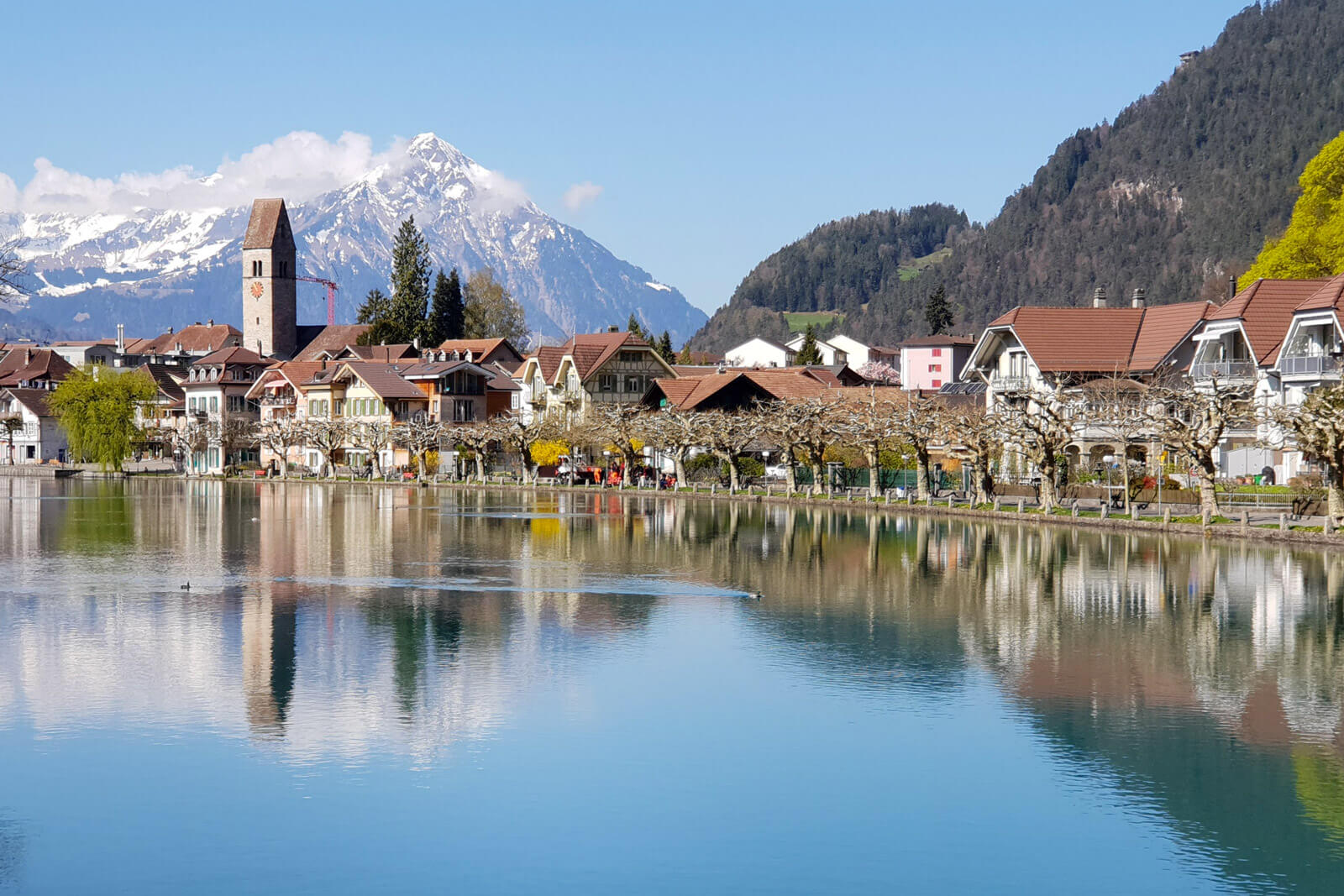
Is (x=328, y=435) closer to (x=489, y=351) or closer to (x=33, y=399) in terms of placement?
(x=489, y=351)

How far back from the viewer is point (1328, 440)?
45844 millimetres

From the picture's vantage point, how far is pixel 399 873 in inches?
603

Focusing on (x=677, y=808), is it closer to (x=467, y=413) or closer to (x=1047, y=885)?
(x=1047, y=885)

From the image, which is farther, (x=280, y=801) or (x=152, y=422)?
(x=152, y=422)

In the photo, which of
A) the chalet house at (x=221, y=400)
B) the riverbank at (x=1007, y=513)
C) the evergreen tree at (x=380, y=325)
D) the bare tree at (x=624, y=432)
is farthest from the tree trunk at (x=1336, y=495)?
the evergreen tree at (x=380, y=325)

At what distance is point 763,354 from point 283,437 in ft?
259

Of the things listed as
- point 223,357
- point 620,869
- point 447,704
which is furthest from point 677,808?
point 223,357

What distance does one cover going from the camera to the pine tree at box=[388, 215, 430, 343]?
142250 mm

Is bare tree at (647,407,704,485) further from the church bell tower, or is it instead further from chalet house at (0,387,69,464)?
the church bell tower

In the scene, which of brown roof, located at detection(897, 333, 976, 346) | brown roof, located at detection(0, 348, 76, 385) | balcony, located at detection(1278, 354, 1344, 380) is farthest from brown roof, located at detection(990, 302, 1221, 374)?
brown roof, located at detection(0, 348, 76, 385)

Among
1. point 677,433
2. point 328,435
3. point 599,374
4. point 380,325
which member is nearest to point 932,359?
point 599,374

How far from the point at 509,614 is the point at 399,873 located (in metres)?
16.5

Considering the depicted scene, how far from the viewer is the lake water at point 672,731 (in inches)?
624

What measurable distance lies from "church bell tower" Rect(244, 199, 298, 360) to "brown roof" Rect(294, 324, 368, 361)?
255 inches
